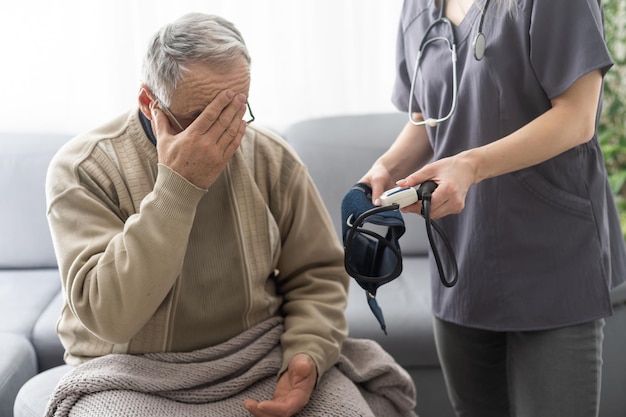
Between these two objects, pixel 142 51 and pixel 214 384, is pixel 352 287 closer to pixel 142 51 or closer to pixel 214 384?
pixel 214 384

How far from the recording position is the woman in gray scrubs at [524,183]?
1.17 meters

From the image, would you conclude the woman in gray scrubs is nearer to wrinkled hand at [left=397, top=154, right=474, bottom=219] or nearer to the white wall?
wrinkled hand at [left=397, top=154, right=474, bottom=219]

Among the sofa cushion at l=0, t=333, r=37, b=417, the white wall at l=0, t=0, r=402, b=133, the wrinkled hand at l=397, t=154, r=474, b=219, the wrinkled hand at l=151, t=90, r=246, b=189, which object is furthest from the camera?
the white wall at l=0, t=0, r=402, b=133

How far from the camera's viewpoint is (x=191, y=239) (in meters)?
1.39

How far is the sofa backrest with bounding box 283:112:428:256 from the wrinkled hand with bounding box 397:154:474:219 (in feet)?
4.28

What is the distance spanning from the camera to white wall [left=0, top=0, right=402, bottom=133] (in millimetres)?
2725

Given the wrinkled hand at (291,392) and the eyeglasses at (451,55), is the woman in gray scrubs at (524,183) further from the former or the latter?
the wrinkled hand at (291,392)

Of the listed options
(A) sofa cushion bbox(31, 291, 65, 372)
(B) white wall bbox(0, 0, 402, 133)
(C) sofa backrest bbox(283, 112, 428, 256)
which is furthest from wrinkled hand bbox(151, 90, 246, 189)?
(B) white wall bbox(0, 0, 402, 133)

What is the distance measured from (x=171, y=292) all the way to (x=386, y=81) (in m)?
1.78

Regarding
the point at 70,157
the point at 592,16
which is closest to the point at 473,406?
the point at 592,16

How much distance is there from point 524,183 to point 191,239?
621 mm

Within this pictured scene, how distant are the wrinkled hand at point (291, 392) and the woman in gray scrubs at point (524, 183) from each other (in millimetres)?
300

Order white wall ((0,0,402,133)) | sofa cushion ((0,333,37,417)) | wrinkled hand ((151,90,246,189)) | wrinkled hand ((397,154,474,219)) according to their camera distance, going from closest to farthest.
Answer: wrinkled hand ((397,154,474,219)) < wrinkled hand ((151,90,246,189)) < sofa cushion ((0,333,37,417)) < white wall ((0,0,402,133))

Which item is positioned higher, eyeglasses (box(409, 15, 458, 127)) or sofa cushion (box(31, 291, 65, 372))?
eyeglasses (box(409, 15, 458, 127))
